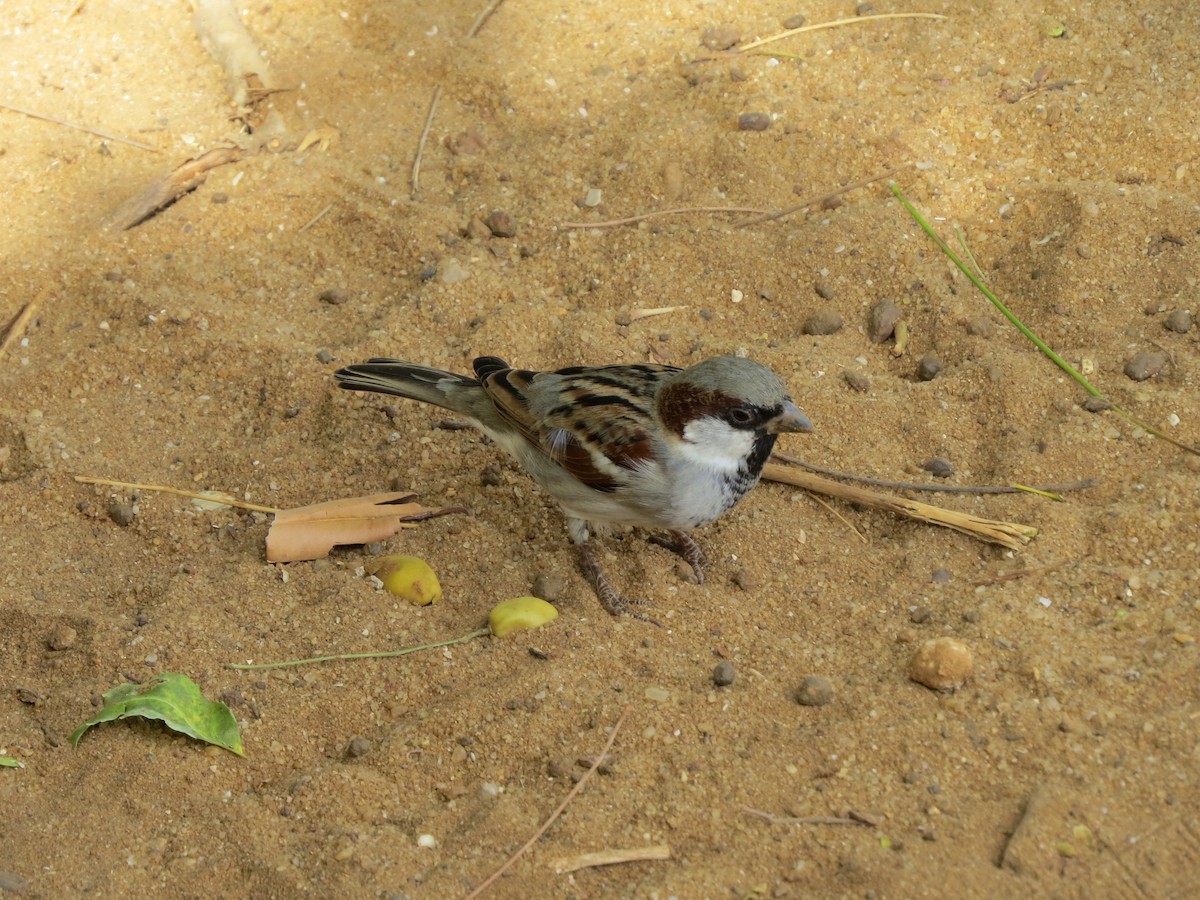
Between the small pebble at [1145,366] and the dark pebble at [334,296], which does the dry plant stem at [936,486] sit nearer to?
the small pebble at [1145,366]

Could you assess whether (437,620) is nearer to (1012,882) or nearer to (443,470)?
(443,470)

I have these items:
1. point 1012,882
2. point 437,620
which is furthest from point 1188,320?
point 437,620

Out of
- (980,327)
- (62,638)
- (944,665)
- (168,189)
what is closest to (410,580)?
(62,638)

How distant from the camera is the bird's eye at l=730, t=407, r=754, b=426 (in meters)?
4.21

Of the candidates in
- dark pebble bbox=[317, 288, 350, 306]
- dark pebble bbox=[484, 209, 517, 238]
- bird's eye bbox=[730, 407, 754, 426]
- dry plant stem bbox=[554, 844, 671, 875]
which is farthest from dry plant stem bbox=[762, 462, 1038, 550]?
dark pebble bbox=[317, 288, 350, 306]

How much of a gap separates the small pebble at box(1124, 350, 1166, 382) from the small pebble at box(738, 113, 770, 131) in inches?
87.5

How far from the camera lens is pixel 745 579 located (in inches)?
177

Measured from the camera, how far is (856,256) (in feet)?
18.3

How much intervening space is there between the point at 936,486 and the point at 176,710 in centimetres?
288

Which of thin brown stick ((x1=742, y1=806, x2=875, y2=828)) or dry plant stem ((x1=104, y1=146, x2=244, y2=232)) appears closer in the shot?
thin brown stick ((x1=742, y1=806, x2=875, y2=828))

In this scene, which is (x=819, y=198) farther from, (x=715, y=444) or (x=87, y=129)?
(x=87, y=129)

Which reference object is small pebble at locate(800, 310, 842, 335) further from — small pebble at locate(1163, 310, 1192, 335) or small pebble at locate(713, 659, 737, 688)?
small pebble at locate(713, 659, 737, 688)

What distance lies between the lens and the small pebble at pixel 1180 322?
16.6 feet

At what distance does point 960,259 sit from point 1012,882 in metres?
3.25
